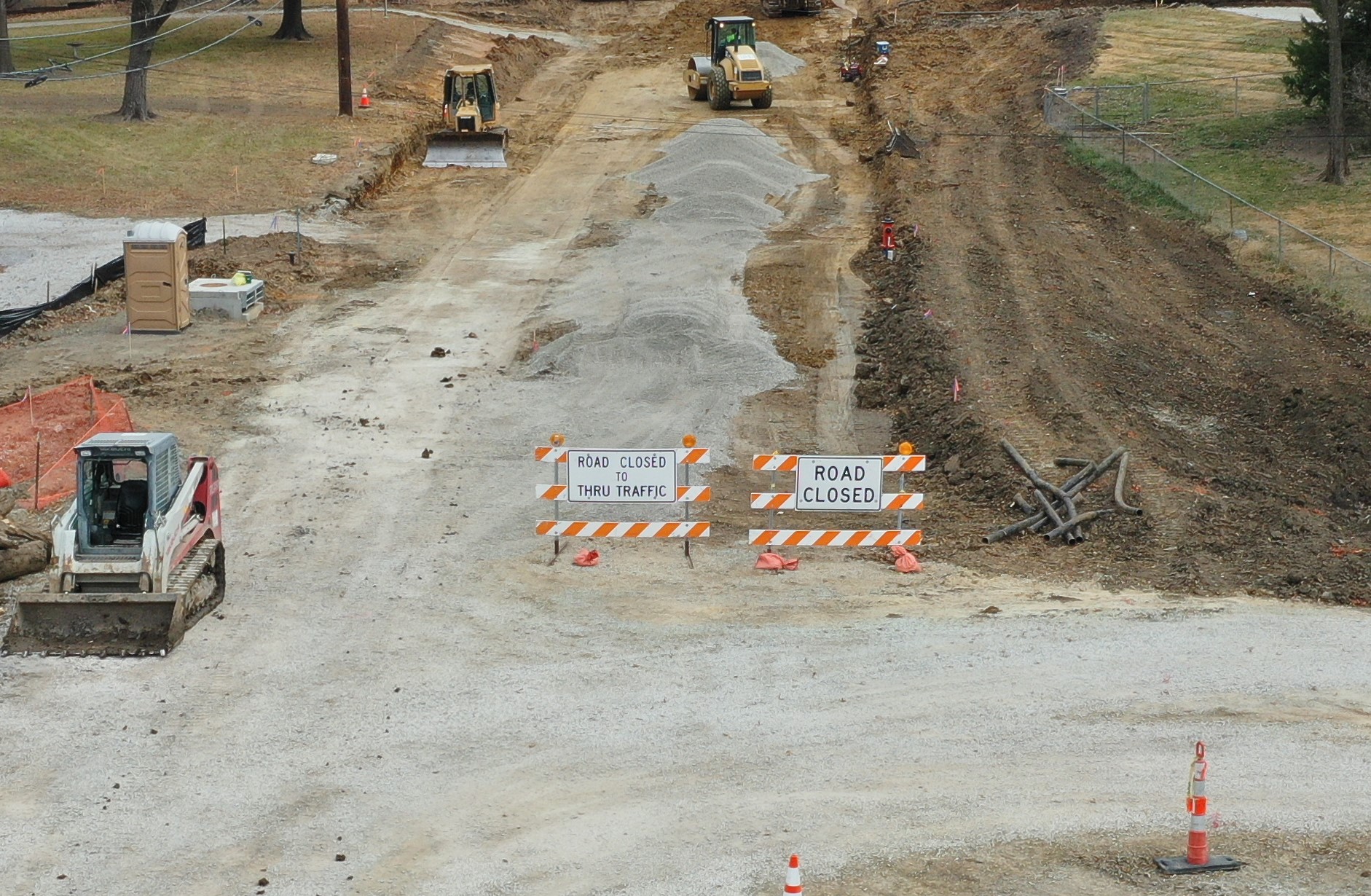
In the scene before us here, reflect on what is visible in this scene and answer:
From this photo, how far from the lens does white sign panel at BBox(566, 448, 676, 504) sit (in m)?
19.5

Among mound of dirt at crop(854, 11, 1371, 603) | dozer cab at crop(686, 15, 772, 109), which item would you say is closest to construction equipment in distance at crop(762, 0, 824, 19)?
dozer cab at crop(686, 15, 772, 109)

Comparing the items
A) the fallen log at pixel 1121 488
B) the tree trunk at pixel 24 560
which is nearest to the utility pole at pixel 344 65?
the tree trunk at pixel 24 560

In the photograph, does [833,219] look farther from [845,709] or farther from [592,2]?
[592,2]

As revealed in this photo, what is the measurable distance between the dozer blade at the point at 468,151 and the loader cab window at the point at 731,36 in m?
10.5

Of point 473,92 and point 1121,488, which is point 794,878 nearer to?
point 1121,488

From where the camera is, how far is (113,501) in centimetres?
1741

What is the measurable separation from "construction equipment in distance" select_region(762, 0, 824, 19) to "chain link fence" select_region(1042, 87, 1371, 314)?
70.8 feet

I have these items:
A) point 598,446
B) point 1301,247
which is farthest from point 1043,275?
point 598,446

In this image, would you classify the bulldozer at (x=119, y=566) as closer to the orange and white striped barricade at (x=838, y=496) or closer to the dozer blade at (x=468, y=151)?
the orange and white striped barricade at (x=838, y=496)

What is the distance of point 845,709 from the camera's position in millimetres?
15305

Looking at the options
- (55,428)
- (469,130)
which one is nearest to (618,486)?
(55,428)

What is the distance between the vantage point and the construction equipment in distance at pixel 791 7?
65.6 metres

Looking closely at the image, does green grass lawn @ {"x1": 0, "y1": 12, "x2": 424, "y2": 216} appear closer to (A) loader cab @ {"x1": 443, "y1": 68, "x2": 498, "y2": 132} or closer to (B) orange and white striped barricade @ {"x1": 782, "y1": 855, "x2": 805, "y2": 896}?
(A) loader cab @ {"x1": 443, "y1": 68, "x2": 498, "y2": 132}

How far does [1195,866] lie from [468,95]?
37614mm
